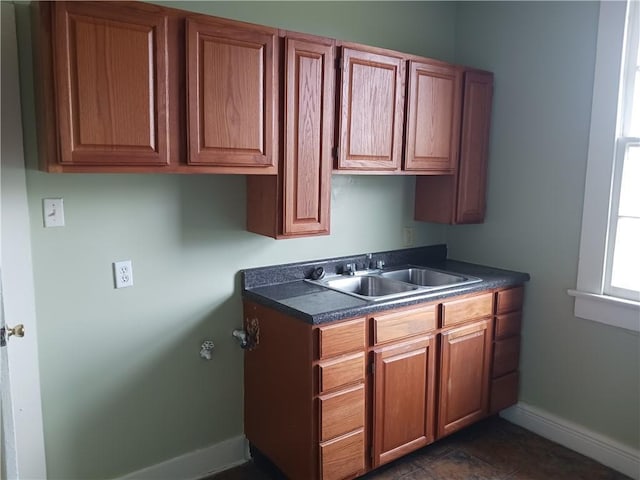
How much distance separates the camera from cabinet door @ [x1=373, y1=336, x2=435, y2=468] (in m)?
2.26

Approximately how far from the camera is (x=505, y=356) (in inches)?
112

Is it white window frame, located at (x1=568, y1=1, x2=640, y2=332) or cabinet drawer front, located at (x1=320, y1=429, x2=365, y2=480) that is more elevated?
white window frame, located at (x1=568, y1=1, x2=640, y2=332)

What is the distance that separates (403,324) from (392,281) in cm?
40

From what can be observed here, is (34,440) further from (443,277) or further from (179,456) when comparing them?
(443,277)

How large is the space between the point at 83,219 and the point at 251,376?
1.06m

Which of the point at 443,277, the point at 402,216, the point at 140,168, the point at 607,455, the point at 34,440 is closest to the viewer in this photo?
the point at 140,168

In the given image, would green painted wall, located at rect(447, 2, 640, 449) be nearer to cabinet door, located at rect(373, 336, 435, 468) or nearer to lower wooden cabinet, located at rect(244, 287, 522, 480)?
lower wooden cabinet, located at rect(244, 287, 522, 480)

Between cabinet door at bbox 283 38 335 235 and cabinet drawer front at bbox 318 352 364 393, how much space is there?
0.59m

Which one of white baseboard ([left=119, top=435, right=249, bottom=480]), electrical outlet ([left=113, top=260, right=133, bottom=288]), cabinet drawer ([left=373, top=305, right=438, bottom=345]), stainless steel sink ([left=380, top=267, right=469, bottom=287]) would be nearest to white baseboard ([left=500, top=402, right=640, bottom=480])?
stainless steel sink ([left=380, top=267, right=469, bottom=287])

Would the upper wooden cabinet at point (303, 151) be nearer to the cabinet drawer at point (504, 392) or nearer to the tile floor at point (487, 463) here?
the tile floor at point (487, 463)

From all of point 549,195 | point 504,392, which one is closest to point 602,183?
point 549,195

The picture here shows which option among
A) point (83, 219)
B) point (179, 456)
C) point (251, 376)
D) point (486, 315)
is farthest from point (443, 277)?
point (83, 219)

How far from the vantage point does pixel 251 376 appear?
2.46 m

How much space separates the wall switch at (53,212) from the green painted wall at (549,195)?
2.31m
